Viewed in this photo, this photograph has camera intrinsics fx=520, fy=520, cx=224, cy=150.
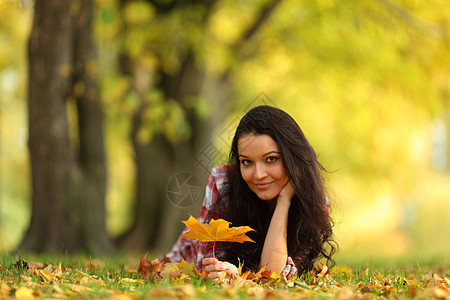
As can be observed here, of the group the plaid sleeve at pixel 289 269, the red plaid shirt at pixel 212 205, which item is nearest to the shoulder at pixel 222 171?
the red plaid shirt at pixel 212 205

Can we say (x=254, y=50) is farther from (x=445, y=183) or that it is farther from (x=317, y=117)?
(x=445, y=183)

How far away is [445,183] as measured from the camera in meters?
18.2

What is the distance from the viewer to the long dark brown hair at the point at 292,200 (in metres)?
2.97

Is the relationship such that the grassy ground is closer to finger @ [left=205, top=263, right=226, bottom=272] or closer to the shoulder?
finger @ [left=205, top=263, right=226, bottom=272]

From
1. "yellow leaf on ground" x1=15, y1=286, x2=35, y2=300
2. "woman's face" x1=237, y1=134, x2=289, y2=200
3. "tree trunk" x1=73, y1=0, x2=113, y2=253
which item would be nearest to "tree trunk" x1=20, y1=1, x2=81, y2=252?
"tree trunk" x1=73, y1=0, x2=113, y2=253

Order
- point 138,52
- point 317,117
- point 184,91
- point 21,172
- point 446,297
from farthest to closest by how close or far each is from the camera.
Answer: point 21,172, point 317,117, point 184,91, point 138,52, point 446,297

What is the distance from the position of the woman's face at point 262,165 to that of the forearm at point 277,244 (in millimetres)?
124

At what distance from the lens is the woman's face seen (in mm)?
2920

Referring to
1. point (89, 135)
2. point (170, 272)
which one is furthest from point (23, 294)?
point (89, 135)

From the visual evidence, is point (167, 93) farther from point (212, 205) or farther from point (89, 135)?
point (212, 205)

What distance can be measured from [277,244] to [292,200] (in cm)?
36

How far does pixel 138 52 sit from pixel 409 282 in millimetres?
6163

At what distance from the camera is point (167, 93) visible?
29.9 feet

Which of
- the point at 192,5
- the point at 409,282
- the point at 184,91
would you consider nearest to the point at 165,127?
the point at 184,91
